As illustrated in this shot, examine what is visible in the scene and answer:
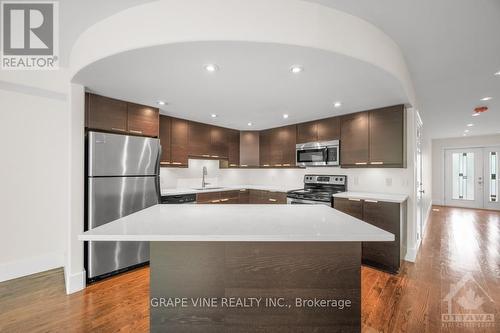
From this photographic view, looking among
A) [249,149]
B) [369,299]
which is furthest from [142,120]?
[369,299]

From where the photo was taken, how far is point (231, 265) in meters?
1.39

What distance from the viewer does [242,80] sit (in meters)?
2.26

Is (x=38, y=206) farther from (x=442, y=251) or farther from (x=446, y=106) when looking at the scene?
(x=446, y=106)

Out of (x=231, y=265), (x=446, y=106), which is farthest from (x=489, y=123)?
(x=231, y=265)

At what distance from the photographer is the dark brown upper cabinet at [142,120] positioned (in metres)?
2.98

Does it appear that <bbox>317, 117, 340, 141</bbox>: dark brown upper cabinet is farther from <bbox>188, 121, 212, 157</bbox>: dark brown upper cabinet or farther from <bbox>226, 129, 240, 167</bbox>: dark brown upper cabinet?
<bbox>188, 121, 212, 157</bbox>: dark brown upper cabinet

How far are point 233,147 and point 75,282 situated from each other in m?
3.49

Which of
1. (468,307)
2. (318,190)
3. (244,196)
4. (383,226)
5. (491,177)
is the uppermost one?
(491,177)

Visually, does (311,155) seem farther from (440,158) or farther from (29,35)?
(440,158)

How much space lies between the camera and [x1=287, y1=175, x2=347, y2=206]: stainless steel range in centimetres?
348

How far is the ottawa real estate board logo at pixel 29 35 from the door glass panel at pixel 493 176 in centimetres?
1080

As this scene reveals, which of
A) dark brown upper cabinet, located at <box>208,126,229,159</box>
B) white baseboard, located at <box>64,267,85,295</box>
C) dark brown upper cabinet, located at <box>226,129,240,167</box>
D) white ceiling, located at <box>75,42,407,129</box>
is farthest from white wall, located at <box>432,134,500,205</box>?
white baseboard, located at <box>64,267,85,295</box>

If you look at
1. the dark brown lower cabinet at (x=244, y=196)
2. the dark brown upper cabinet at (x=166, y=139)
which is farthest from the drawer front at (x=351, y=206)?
the dark brown upper cabinet at (x=166, y=139)

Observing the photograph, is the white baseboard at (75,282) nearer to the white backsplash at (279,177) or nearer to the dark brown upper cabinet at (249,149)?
the white backsplash at (279,177)
